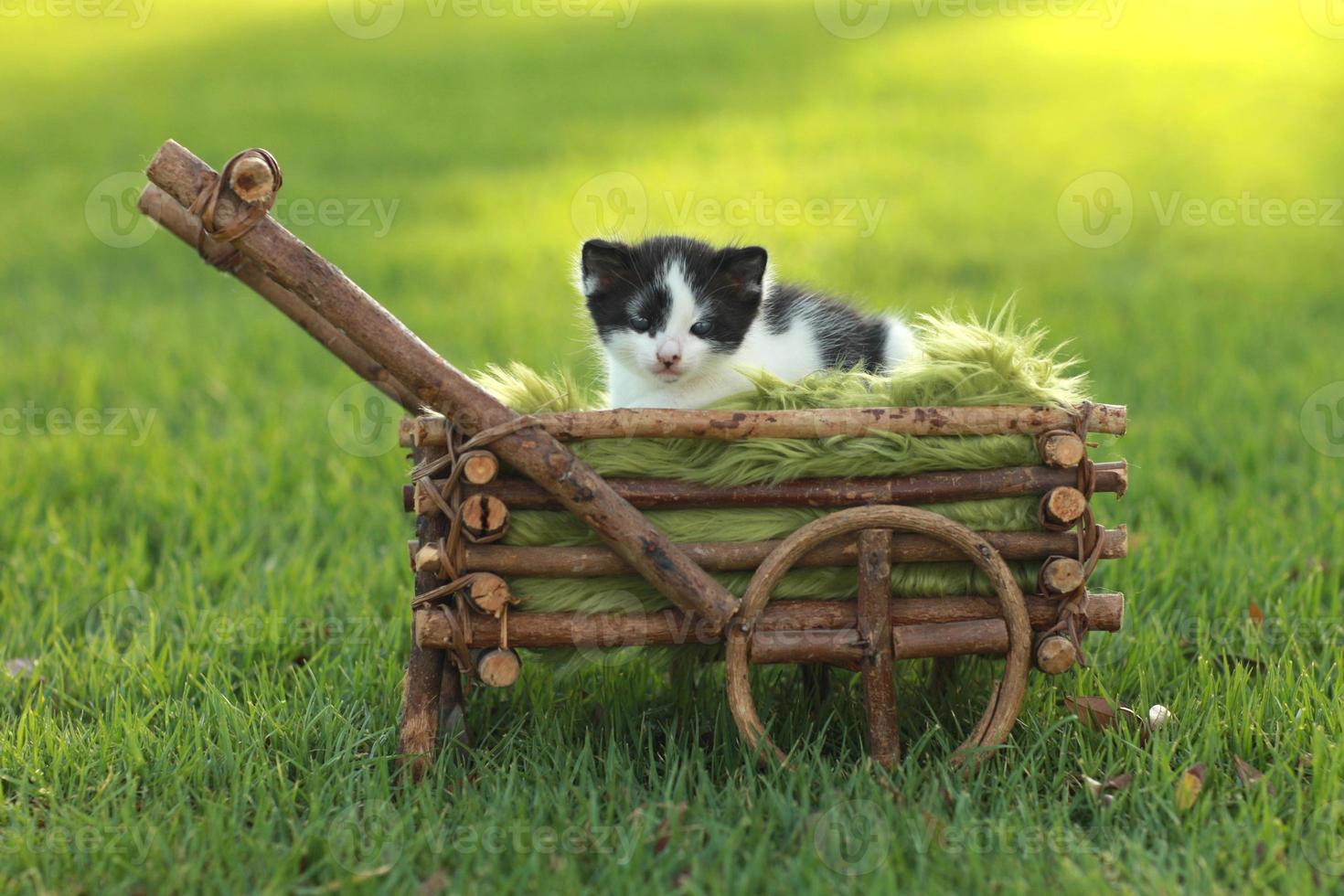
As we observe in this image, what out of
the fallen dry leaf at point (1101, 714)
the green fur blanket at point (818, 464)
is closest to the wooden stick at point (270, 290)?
the green fur blanket at point (818, 464)

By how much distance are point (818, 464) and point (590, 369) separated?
71.5 inches

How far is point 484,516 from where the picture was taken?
264 centimetres

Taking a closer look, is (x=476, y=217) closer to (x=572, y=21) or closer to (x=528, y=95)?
(x=528, y=95)

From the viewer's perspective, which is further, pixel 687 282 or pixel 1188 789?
pixel 687 282

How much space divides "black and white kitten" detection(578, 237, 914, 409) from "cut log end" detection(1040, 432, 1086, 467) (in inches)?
18.5

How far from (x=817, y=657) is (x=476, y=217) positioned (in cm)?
725

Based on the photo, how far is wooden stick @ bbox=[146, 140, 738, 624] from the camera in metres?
2.55

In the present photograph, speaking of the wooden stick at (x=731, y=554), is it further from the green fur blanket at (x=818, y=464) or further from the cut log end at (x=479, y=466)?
the cut log end at (x=479, y=466)

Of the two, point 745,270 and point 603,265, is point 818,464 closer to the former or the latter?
point 745,270

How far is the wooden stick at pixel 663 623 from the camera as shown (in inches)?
106

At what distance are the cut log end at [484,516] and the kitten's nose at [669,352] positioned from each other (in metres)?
0.66

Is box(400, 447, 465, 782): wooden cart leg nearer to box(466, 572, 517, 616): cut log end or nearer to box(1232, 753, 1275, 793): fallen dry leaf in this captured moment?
box(466, 572, 517, 616): cut log end

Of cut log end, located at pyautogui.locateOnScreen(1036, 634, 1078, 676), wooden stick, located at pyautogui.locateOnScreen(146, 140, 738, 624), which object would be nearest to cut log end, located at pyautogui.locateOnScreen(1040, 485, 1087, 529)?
cut log end, located at pyautogui.locateOnScreen(1036, 634, 1078, 676)

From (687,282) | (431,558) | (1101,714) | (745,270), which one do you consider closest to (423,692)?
(431,558)
